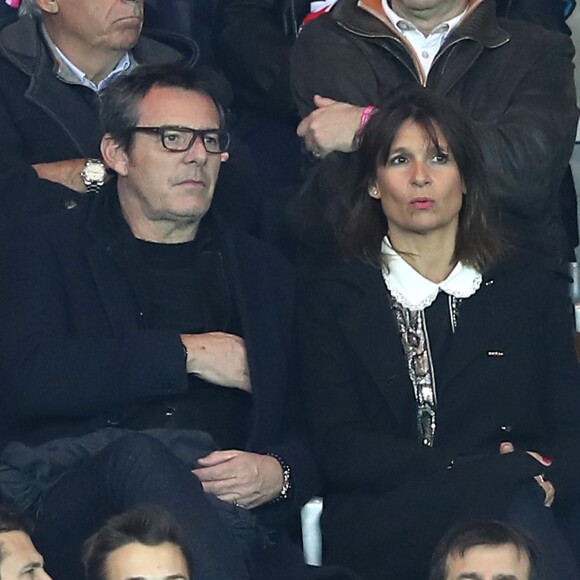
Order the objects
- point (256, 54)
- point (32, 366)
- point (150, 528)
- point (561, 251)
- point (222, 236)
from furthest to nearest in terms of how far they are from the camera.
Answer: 1. point (256, 54)
2. point (561, 251)
3. point (222, 236)
4. point (32, 366)
5. point (150, 528)

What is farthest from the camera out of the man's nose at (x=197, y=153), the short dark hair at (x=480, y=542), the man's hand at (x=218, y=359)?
the man's nose at (x=197, y=153)

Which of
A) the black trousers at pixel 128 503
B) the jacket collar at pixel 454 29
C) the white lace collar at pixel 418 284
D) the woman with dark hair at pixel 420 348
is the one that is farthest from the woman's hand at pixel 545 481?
the jacket collar at pixel 454 29

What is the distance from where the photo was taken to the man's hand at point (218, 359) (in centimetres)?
328

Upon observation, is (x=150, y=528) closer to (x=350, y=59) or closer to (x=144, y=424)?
(x=144, y=424)

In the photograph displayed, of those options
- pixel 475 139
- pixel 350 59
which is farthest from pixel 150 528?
pixel 350 59

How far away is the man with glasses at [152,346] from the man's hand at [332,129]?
0.66 feet

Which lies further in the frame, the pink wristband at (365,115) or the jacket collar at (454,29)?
the jacket collar at (454,29)

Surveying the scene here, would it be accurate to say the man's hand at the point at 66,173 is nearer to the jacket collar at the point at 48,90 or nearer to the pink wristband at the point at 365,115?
the jacket collar at the point at 48,90

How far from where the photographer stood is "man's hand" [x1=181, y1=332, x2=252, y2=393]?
3.28 meters

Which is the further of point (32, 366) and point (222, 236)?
point (222, 236)

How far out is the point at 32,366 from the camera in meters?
3.23

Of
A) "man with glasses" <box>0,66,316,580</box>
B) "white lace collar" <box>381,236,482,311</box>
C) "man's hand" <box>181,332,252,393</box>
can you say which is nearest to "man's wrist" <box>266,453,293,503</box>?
"man with glasses" <box>0,66,316,580</box>

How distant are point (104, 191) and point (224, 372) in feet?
1.58

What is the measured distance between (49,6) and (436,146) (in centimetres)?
116
